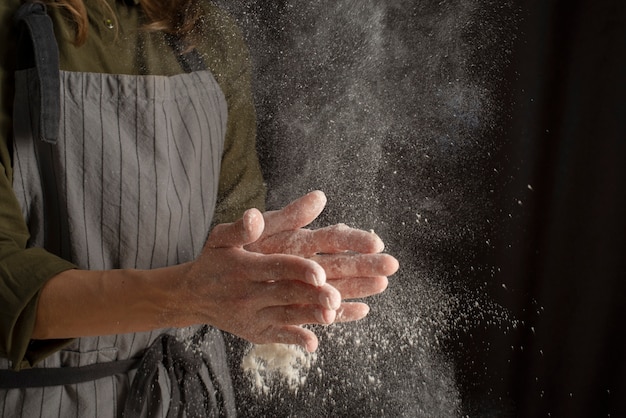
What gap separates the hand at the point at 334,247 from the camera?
68 cm

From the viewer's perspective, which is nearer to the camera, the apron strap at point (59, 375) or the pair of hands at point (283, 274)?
the pair of hands at point (283, 274)

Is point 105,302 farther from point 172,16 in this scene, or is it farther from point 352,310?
point 172,16

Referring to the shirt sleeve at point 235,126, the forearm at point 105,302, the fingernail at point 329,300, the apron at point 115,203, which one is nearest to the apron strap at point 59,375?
the apron at point 115,203

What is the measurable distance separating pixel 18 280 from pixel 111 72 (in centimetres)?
32

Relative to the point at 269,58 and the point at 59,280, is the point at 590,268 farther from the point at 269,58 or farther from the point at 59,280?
the point at 59,280

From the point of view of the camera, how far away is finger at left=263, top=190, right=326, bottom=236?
0.68 m

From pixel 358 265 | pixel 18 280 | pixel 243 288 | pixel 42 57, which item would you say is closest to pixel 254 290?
pixel 243 288

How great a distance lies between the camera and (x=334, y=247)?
2.28 feet

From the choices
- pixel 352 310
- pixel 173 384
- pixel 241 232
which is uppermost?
pixel 241 232

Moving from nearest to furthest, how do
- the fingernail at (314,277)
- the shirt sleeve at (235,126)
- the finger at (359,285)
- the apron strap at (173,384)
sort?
1. the fingernail at (314,277)
2. the finger at (359,285)
3. the apron strap at (173,384)
4. the shirt sleeve at (235,126)

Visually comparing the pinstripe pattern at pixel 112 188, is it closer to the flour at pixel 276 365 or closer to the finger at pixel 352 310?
the flour at pixel 276 365

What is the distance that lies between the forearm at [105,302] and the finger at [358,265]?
14cm

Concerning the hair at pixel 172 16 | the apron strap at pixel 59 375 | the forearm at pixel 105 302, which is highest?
the hair at pixel 172 16

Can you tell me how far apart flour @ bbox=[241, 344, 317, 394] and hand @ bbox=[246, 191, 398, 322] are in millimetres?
185
